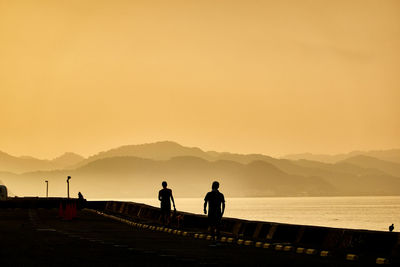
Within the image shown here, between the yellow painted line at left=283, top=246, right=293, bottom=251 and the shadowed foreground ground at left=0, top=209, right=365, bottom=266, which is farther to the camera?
the yellow painted line at left=283, top=246, right=293, bottom=251

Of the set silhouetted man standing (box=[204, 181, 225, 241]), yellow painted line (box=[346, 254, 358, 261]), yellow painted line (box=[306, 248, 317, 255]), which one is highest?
silhouetted man standing (box=[204, 181, 225, 241])

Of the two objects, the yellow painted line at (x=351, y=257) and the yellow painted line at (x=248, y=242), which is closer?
the yellow painted line at (x=351, y=257)

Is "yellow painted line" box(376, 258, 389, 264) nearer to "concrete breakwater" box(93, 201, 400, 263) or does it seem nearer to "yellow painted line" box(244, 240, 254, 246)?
"concrete breakwater" box(93, 201, 400, 263)

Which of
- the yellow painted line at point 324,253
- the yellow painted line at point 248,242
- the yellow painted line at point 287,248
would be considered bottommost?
the yellow painted line at point 324,253

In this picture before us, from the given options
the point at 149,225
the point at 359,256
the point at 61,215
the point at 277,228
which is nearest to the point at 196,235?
the point at 277,228

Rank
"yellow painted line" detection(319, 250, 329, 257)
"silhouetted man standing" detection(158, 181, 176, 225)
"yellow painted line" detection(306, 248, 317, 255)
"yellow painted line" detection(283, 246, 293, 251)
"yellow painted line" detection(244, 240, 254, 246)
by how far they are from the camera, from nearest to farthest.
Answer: "yellow painted line" detection(319, 250, 329, 257)
"yellow painted line" detection(306, 248, 317, 255)
"yellow painted line" detection(283, 246, 293, 251)
"yellow painted line" detection(244, 240, 254, 246)
"silhouetted man standing" detection(158, 181, 176, 225)

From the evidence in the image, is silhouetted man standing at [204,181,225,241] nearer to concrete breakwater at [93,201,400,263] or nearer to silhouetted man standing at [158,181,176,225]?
concrete breakwater at [93,201,400,263]

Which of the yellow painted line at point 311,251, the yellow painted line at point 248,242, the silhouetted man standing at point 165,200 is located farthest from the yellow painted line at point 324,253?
the silhouetted man standing at point 165,200

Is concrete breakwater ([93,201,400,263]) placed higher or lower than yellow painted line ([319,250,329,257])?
higher

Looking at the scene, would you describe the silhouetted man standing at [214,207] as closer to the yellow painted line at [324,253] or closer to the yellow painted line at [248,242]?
the yellow painted line at [248,242]

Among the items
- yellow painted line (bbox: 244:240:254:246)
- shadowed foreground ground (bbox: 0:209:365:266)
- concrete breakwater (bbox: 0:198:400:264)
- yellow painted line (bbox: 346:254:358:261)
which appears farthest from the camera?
yellow painted line (bbox: 244:240:254:246)

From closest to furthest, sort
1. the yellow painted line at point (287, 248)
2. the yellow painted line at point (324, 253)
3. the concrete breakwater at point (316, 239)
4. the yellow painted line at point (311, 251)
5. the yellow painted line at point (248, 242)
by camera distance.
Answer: the concrete breakwater at point (316, 239) < the yellow painted line at point (324, 253) < the yellow painted line at point (311, 251) < the yellow painted line at point (287, 248) < the yellow painted line at point (248, 242)

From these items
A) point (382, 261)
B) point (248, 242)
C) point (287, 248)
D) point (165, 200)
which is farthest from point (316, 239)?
point (165, 200)

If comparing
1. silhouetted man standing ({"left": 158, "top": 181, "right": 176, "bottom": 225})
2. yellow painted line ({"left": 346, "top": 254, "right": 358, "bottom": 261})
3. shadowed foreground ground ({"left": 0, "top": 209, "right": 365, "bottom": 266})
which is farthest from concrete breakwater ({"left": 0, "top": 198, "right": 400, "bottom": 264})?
silhouetted man standing ({"left": 158, "top": 181, "right": 176, "bottom": 225})
